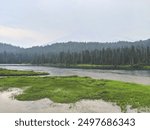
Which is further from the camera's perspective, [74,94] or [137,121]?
[74,94]

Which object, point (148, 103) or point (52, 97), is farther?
point (52, 97)

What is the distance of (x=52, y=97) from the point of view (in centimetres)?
3628

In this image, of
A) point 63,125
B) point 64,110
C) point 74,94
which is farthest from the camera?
point 74,94

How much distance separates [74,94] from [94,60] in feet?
485

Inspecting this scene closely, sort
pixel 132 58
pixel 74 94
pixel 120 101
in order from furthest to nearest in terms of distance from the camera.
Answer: pixel 132 58
pixel 74 94
pixel 120 101

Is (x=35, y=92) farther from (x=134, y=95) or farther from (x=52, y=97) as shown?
(x=134, y=95)

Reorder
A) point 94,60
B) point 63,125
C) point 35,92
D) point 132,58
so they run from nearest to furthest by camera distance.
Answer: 1. point 63,125
2. point 35,92
3. point 132,58
4. point 94,60

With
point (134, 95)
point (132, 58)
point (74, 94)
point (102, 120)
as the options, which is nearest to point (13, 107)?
point (74, 94)

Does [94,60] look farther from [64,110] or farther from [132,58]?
[64,110]

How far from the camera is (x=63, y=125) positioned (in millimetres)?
16078

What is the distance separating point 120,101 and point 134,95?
3.43m

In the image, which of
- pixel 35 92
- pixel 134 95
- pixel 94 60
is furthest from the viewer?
pixel 94 60

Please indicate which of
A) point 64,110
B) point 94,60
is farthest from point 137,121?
point 94,60

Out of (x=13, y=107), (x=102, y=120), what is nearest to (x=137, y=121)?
(x=102, y=120)
